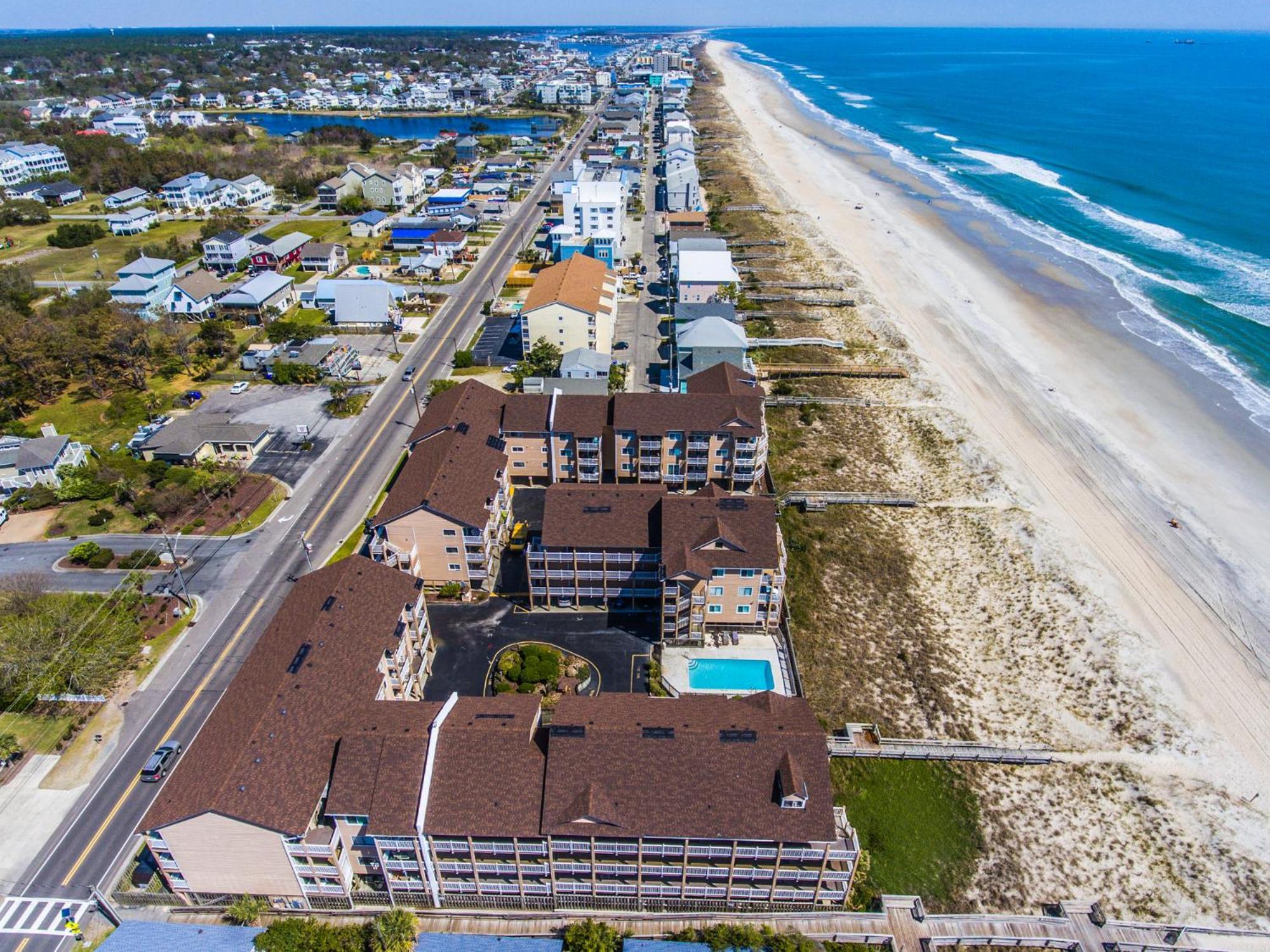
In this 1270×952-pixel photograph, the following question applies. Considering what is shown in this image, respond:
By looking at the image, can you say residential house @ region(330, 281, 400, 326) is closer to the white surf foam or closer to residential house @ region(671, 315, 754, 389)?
residential house @ region(671, 315, 754, 389)

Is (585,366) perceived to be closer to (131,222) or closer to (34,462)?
(34,462)

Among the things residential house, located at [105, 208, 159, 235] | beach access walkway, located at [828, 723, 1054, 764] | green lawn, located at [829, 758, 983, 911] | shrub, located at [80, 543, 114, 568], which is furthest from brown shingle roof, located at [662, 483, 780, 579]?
residential house, located at [105, 208, 159, 235]

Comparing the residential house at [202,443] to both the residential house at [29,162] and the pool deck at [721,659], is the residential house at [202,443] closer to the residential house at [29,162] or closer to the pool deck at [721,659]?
the pool deck at [721,659]

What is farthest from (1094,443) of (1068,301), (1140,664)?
(1068,301)

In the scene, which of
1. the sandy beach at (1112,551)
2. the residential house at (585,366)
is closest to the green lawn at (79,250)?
the residential house at (585,366)

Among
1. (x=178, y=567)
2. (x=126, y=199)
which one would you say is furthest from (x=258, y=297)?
(x=126, y=199)
